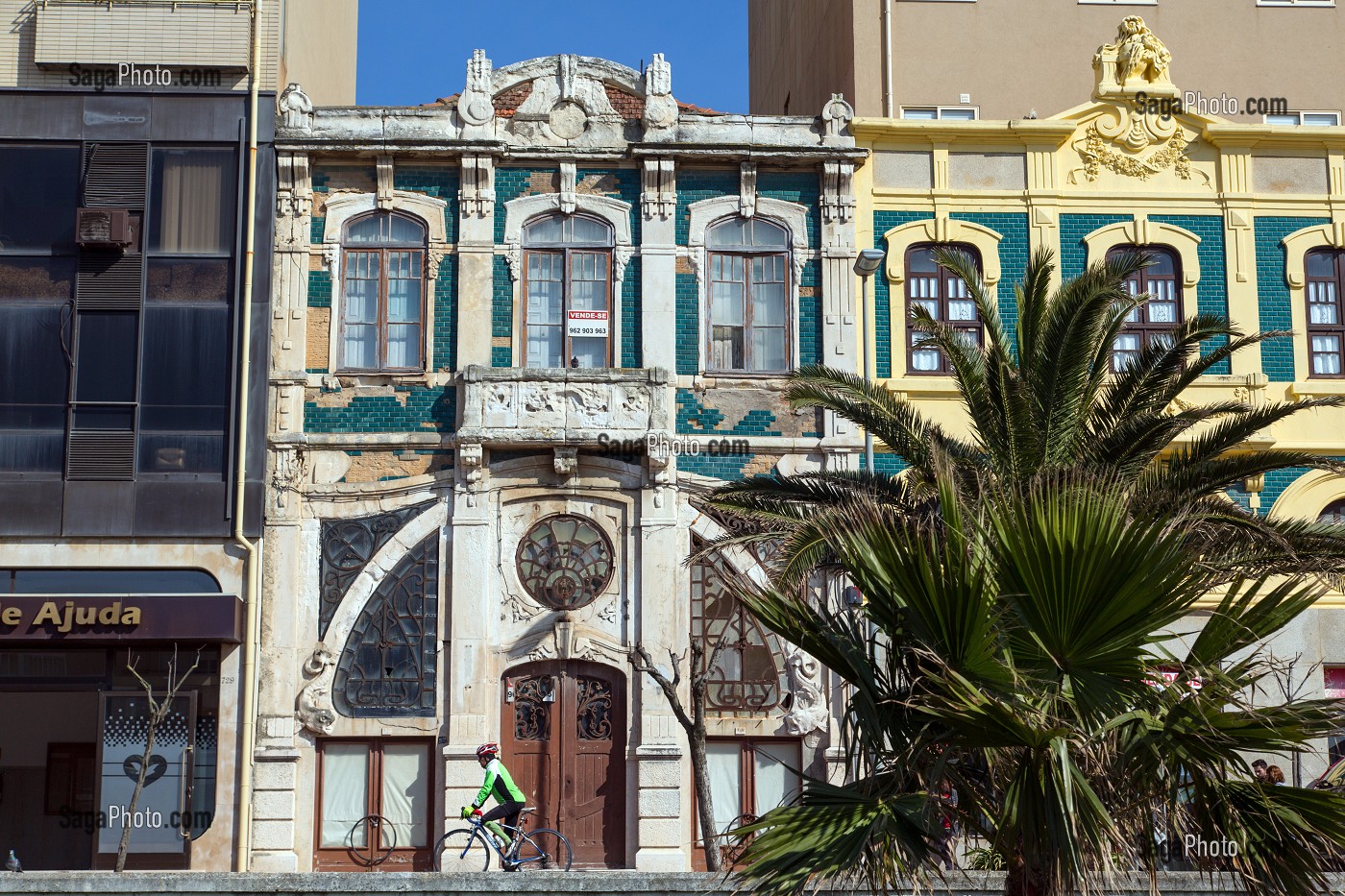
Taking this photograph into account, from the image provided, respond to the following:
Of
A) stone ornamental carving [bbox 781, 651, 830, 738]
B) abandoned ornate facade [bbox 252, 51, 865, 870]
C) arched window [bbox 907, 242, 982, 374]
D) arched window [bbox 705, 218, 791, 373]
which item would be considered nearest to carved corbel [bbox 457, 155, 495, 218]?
abandoned ornate facade [bbox 252, 51, 865, 870]

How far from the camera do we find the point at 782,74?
3366cm

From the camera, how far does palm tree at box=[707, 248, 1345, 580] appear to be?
661 inches

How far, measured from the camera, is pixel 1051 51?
2748 centimetres

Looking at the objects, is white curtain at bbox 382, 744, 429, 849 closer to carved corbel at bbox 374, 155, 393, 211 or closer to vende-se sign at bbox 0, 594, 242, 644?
vende-se sign at bbox 0, 594, 242, 644

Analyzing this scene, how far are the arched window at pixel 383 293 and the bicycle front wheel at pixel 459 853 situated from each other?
645 centimetres

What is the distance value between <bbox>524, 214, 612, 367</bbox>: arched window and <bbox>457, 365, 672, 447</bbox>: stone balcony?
24.8 inches

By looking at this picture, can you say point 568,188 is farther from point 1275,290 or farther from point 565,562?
point 1275,290

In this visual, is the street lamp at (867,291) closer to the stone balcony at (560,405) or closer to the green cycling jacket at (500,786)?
the stone balcony at (560,405)

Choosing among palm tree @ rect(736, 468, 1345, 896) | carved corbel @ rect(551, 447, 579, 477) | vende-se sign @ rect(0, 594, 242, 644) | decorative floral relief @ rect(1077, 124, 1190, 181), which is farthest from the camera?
decorative floral relief @ rect(1077, 124, 1190, 181)

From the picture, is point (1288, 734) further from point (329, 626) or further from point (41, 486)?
point (41, 486)

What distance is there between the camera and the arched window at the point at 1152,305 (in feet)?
79.9

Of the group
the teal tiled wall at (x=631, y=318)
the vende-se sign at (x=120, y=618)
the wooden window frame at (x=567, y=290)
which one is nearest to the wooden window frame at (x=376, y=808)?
the vende-se sign at (x=120, y=618)

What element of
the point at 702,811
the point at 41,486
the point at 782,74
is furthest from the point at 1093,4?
the point at 41,486

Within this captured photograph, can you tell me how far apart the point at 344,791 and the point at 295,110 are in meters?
9.43
